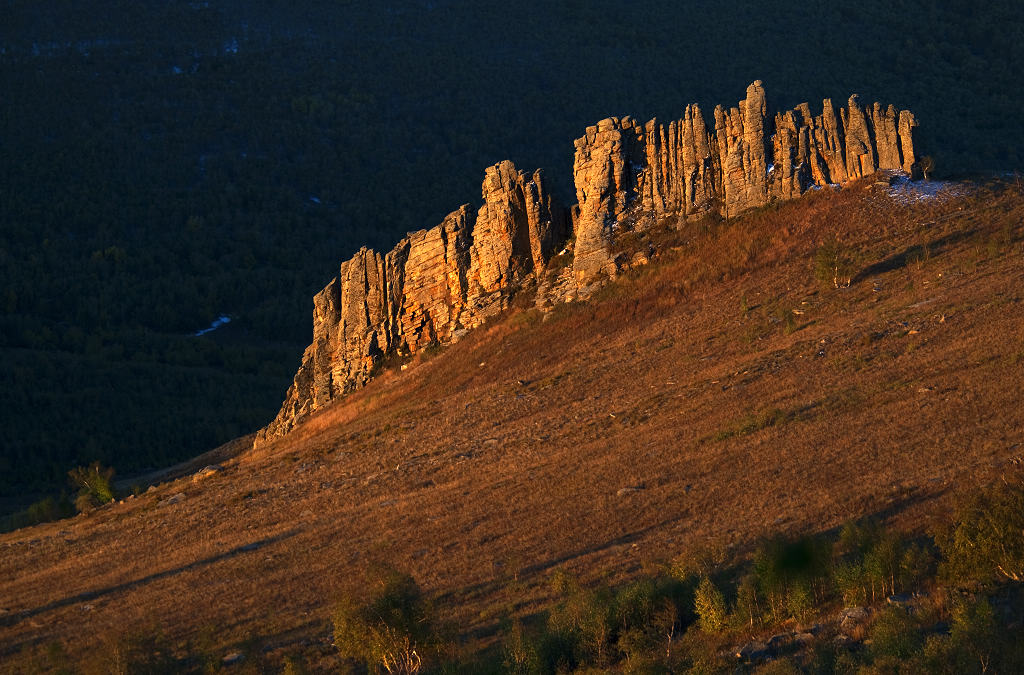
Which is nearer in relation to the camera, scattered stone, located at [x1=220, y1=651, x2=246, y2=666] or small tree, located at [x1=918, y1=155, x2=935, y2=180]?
scattered stone, located at [x1=220, y1=651, x2=246, y2=666]

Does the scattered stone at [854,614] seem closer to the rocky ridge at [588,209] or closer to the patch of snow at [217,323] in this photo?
the rocky ridge at [588,209]

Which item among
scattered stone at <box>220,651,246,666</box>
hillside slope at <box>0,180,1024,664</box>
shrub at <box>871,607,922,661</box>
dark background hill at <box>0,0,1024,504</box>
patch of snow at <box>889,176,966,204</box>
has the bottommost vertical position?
shrub at <box>871,607,922,661</box>

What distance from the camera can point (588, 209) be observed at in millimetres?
48344

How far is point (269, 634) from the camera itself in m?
25.5

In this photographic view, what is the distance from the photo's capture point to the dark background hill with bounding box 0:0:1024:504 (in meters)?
108

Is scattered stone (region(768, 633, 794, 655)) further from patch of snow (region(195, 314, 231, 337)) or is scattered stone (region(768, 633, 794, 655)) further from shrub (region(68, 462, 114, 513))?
patch of snow (region(195, 314, 231, 337))

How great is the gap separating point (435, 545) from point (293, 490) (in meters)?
9.53

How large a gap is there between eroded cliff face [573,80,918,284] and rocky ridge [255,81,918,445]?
0.14 feet

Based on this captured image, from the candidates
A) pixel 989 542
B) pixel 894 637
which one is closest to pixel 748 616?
pixel 894 637

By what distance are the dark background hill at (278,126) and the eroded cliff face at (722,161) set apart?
45395mm

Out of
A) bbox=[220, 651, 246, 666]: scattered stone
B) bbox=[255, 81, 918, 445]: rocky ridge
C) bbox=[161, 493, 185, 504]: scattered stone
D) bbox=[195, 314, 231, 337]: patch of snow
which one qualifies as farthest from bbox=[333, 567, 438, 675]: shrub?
bbox=[195, 314, 231, 337]: patch of snow

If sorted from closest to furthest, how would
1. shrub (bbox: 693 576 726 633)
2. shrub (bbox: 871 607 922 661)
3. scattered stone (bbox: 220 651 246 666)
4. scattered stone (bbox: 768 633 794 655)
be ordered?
1. shrub (bbox: 871 607 922 661)
2. scattered stone (bbox: 768 633 794 655)
3. shrub (bbox: 693 576 726 633)
4. scattered stone (bbox: 220 651 246 666)

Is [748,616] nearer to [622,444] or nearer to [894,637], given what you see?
[894,637]

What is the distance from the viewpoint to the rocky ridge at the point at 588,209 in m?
46.1
